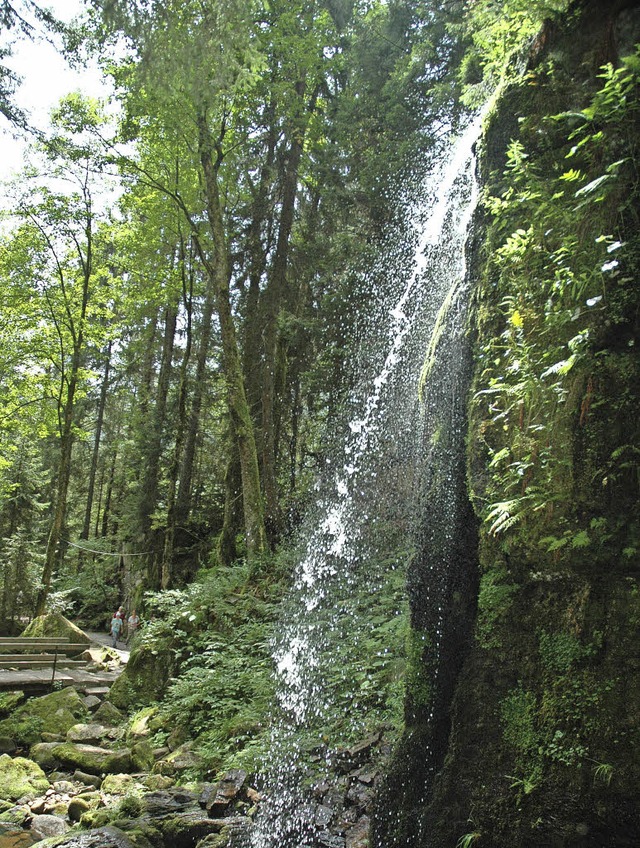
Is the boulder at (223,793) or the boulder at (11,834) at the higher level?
the boulder at (223,793)

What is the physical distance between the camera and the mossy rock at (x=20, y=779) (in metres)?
7.05

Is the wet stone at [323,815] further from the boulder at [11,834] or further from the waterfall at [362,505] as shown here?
the boulder at [11,834]

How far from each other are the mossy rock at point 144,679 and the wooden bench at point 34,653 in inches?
83.5

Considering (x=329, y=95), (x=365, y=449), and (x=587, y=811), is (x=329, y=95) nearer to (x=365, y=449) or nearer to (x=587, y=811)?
(x=365, y=449)

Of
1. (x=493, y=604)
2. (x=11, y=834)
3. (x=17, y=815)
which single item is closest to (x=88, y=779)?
(x=17, y=815)

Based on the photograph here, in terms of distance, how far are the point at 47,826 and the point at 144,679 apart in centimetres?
419

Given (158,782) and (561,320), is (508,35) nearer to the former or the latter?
(561,320)

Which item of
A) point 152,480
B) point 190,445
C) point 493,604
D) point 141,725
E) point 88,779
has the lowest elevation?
point 88,779

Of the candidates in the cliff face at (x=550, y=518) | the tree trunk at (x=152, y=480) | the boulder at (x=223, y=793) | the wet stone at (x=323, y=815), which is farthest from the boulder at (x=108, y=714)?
the tree trunk at (x=152, y=480)

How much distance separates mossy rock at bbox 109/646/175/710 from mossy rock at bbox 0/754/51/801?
7.76 ft

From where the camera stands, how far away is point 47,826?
6.18 m

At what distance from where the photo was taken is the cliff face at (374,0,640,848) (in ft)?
9.91

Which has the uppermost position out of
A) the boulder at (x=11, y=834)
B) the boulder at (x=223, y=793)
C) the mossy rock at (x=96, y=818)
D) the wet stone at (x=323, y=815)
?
the wet stone at (x=323, y=815)

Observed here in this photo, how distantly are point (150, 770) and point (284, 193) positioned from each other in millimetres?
13207
